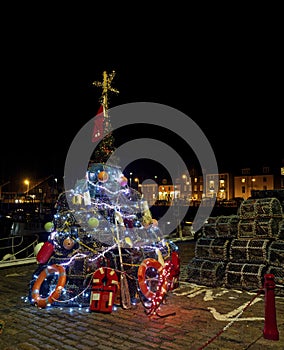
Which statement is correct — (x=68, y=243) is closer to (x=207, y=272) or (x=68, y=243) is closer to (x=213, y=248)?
(x=207, y=272)

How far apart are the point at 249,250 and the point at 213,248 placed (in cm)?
105

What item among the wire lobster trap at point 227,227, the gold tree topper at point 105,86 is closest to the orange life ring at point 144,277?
the wire lobster trap at point 227,227

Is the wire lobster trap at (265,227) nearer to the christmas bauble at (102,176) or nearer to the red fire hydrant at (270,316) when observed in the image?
the red fire hydrant at (270,316)

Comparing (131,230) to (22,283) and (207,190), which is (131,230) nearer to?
(22,283)

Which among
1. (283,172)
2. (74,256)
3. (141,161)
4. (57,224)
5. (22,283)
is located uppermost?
(141,161)

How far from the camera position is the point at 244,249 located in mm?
8875

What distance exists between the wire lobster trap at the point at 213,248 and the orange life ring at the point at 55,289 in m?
4.10

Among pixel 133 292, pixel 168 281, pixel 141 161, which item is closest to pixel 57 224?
pixel 133 292

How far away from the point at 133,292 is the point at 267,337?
312 cm

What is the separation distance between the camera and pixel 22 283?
9508 mm

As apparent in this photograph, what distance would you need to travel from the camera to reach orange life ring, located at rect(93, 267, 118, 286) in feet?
23.1

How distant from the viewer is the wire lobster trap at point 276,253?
8.33m

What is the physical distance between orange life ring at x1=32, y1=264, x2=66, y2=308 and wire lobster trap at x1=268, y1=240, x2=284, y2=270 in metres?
5.08

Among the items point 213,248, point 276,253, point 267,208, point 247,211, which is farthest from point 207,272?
point 267,208
